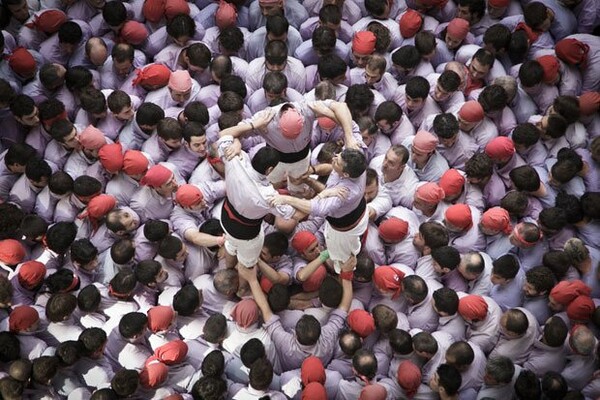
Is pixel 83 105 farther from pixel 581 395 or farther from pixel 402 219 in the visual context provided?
pixel 581 395

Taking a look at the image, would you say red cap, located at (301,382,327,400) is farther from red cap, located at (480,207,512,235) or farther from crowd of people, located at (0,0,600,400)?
red cap, located at (480,207,512,235)

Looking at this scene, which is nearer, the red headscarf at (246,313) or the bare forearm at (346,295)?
the red headscarf at (246,313)

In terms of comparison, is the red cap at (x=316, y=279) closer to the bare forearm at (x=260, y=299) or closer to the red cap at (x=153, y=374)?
the bare forearm at (x=260, y=299)

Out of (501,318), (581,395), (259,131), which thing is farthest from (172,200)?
(581,395)

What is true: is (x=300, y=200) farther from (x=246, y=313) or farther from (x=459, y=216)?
(x=459, y=216)

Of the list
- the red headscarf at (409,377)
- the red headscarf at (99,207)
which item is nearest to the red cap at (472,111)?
the red headscarf at (409,377)

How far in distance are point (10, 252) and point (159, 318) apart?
1.37 metres

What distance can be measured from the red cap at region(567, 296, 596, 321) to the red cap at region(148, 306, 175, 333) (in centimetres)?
312

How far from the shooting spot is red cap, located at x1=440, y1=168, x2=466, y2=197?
246 inches

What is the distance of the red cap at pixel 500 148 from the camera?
250 inches

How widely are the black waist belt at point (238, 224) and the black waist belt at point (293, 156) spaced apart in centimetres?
69

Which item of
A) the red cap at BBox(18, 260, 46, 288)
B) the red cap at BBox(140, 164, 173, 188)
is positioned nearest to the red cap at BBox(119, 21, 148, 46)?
the red cap at BBox(140, 164, 173, 188)

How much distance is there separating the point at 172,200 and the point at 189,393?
1.72 m

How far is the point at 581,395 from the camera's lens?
5207 mm
